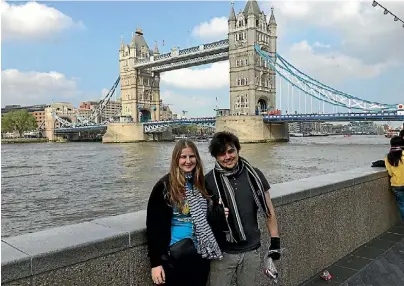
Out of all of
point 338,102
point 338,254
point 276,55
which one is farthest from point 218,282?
point 276,55

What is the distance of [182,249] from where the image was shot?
171 cm

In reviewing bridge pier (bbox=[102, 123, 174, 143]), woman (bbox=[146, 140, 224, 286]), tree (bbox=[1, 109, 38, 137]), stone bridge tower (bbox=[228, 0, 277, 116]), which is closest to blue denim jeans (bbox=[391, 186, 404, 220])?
woman (bbox=[146, 140, 224, 286])

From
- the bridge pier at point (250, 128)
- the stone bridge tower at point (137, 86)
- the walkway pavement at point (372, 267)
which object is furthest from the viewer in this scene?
the stone bridge tower at point (137, 86)

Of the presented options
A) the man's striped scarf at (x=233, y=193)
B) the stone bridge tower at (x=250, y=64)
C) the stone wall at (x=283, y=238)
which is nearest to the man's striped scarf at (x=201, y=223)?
the man's striped scarf at (x=233, y=193)

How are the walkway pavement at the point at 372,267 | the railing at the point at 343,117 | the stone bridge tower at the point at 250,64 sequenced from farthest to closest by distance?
1. the stone bridge tower at the point at 250,64
2. the railing at the point at 343,117
3. the walkway pavement at the point at 372,267

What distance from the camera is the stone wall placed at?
4.88ft

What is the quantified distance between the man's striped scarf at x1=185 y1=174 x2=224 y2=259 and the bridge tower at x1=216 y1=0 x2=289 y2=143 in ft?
158

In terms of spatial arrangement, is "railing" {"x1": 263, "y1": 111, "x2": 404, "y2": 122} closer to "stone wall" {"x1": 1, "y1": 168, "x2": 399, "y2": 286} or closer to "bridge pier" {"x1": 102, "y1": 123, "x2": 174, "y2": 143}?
"bridge pier" {"x1": 102, "y1": 123, "x2": 174, "y2": 143}

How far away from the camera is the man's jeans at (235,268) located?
6.33 ft

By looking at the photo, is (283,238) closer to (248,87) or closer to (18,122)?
(248,87)

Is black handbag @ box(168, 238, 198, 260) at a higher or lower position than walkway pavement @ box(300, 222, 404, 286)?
higher

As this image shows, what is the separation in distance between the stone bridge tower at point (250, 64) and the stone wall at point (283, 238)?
1958 inches

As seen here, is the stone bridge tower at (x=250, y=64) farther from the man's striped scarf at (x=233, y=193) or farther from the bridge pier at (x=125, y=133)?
the man's striped scarf at (x=233, y=193)

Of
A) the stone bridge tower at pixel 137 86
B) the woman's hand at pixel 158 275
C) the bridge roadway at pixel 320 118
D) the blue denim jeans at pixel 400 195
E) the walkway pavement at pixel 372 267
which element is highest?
the stone bridge tower at pixel 137 86
